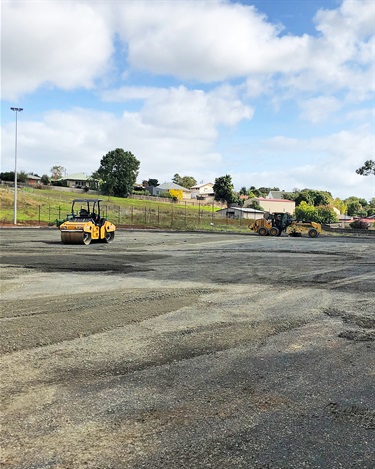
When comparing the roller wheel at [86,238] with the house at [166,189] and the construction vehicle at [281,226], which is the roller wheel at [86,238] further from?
the house at [166,189]

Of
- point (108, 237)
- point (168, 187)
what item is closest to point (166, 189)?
point (168, 187)

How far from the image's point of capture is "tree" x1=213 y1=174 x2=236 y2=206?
10788 cm

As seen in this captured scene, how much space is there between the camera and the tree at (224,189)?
107875 millimetres

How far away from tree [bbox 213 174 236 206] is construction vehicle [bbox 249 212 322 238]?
6877 cm

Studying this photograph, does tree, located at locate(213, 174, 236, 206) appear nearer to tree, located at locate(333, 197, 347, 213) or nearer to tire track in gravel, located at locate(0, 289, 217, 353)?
tree, located at locate(333, 197, 347, 213)

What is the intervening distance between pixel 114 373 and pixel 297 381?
6.58 feet

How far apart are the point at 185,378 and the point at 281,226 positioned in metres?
34.5

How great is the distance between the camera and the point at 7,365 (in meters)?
4.83

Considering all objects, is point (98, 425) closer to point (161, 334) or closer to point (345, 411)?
point (345, 411)

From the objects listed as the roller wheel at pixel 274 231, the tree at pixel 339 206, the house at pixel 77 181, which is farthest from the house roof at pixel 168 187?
the roller wheel at pixel 274 231

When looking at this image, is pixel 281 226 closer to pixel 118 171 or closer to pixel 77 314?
pixel 77 314

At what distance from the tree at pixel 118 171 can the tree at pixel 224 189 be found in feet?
73.3

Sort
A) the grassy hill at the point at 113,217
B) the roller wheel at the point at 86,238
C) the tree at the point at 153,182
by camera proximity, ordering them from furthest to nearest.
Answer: the tree at the point at 153,182 → the grassy hill at the point at 113,217 → the roller wheel at the point at 86,238

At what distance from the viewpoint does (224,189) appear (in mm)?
108500
